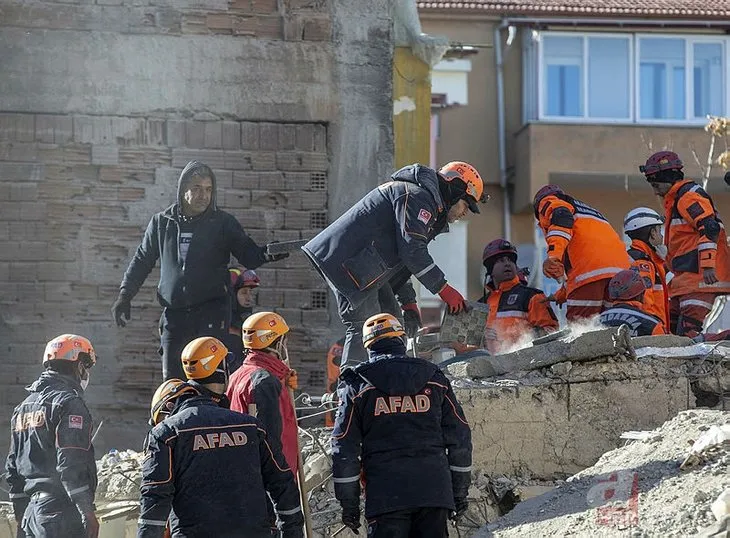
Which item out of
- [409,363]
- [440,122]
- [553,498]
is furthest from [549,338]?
[440,122]

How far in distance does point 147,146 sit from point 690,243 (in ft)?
15.6

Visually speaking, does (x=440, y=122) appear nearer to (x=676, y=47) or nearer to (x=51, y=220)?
(x=676, y=47)

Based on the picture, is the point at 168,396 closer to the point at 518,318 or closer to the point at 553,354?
the point at 553,354

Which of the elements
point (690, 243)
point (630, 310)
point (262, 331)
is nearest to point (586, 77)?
point (690, 243)

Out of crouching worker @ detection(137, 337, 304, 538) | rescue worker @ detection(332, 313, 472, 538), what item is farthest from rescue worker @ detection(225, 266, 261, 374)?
crouching worker @ detection(137, 337, 304, 538)

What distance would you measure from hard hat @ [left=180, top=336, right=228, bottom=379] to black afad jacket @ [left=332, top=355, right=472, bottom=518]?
68 centimetres

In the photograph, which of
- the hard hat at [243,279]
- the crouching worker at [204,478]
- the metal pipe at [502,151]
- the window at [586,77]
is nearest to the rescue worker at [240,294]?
the hard hat at [243,279]

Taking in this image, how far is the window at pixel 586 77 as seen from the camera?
2714 cm

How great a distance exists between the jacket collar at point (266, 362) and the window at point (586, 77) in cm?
1975

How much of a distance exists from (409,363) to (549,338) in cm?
262

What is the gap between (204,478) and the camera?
6844mm

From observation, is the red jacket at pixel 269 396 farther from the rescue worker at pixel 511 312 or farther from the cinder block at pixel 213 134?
the cinder block at pixel 213 134

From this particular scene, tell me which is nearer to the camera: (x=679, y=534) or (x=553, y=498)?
(x=679, y=534)

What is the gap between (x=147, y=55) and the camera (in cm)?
1275
